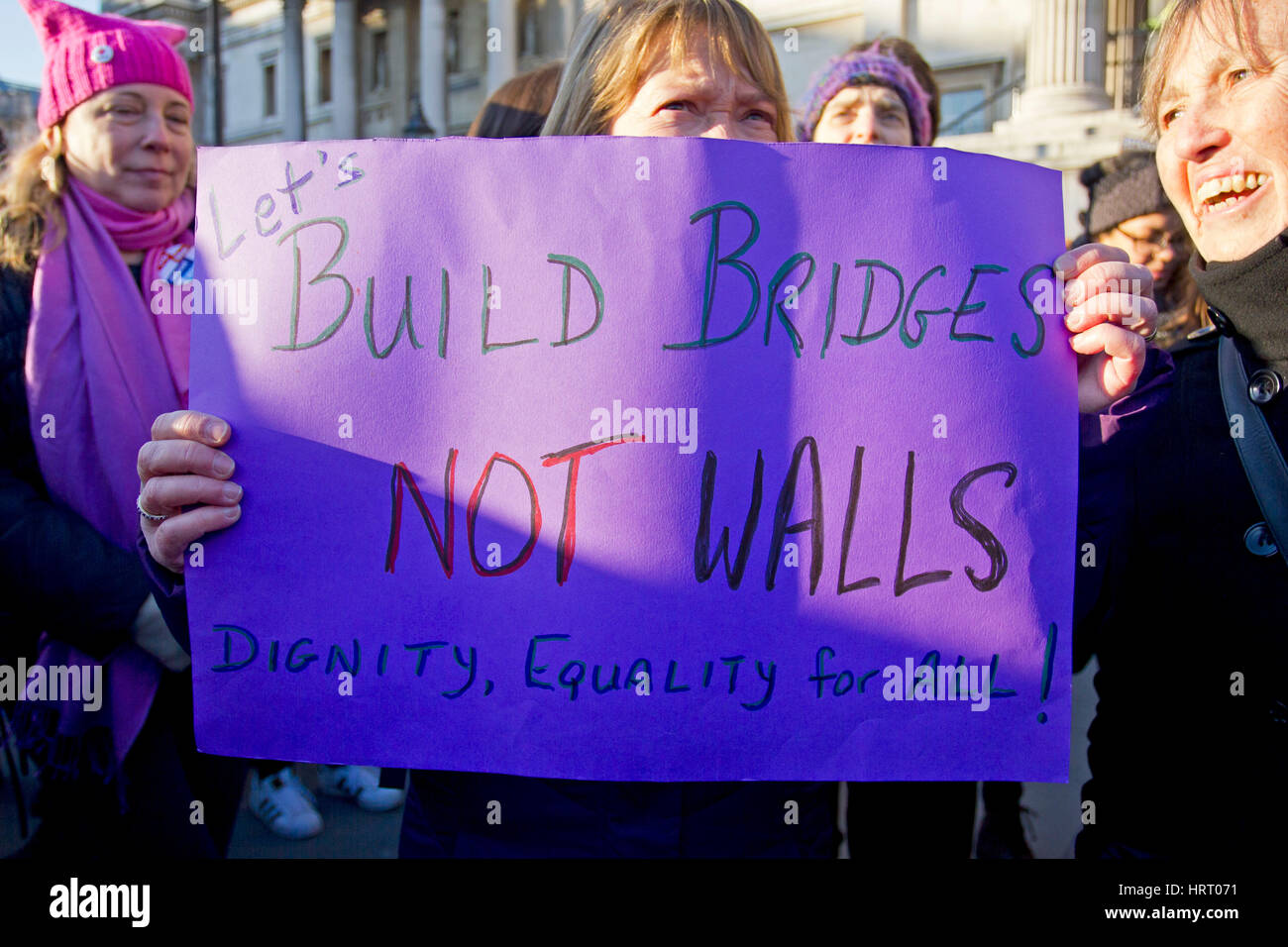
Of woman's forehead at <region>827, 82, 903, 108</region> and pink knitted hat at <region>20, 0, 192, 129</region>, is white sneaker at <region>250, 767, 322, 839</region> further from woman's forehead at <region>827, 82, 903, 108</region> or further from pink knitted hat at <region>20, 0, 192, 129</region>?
woman's forehead at <region>827, 82, 903, 108</region>

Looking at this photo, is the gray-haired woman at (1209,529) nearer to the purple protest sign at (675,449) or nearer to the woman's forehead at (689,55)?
the purple protest sign at (675,449)

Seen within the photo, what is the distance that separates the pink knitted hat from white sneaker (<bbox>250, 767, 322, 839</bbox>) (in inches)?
87.5

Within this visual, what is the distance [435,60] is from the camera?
2245cm

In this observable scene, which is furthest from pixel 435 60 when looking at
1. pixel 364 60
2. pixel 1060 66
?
pixel 1060 66

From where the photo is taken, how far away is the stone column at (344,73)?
76.0 ft

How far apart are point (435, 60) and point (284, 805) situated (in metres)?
22.2

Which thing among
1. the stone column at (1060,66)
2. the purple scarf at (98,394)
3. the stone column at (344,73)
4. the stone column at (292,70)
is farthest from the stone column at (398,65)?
the purple scarf at (98,394)

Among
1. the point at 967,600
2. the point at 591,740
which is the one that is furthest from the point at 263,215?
the point at 967,600

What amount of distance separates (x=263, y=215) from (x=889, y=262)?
85 centimetres

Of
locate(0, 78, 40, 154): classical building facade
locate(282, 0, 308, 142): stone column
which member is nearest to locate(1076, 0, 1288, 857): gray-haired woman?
locate(0, 78, 40, 154): classical building facade

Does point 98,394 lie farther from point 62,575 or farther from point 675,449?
point 675,449

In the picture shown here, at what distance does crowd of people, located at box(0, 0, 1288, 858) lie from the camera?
127 centimetres
